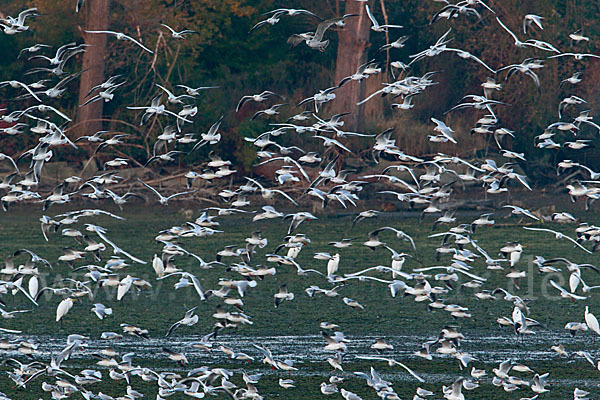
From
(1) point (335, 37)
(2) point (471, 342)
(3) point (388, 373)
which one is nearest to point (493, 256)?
(2) point (471, 342)

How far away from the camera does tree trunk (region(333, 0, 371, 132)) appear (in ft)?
125

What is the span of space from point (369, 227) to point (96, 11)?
12.9m

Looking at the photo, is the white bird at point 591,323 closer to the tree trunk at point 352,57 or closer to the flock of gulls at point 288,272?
the flock of gulls at point 288,272

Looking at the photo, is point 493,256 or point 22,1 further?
point 22,1

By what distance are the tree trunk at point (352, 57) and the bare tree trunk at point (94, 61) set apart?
24.7 ft

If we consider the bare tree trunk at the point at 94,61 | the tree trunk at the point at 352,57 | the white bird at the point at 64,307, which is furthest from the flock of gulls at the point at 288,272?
the tree trunk at the point at 352,57

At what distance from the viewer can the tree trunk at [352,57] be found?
3812 centimetres

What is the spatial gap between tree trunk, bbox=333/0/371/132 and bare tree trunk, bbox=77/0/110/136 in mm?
7521

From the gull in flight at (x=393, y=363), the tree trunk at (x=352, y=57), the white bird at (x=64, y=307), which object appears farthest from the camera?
the tree trunk at (x=352, y=57)

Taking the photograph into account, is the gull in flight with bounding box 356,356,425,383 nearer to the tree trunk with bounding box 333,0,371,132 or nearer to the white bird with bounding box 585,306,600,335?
the white bird with bounding box 585,306,600,335

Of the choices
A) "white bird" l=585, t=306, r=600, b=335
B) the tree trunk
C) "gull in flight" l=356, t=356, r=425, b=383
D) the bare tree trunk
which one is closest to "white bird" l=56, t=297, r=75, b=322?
"gull in flight" l=356, t=356, r=425, b=383

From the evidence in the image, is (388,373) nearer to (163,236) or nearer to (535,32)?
(163,236)

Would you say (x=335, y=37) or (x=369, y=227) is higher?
(x=335, y=37)

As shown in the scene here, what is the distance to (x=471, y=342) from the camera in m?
16.5
